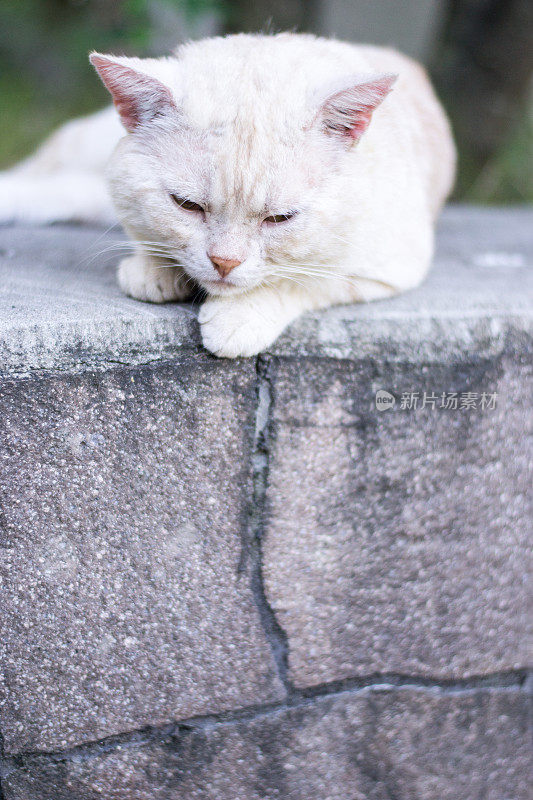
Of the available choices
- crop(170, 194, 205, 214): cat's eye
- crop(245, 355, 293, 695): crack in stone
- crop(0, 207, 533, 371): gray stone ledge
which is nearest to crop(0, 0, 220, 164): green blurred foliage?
crop(0, 207, 533, 371): gray stone ledge

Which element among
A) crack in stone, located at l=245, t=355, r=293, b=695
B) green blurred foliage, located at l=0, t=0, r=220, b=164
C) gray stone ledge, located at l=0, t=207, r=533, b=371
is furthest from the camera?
green blurred foliage, located at l=0, t=0, r=220, b=164

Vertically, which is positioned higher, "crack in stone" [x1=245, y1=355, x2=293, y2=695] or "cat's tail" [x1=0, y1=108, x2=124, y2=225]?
"cat's tail" [x1=0, y1=108, x2=124, y2=225]

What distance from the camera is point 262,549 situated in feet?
4.51

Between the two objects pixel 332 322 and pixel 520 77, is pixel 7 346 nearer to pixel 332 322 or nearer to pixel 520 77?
pixel 332 322

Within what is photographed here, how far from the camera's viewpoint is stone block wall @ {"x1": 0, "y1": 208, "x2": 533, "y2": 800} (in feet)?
4.05

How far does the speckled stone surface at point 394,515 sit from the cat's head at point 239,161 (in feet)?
0.77

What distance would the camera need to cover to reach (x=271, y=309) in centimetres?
131

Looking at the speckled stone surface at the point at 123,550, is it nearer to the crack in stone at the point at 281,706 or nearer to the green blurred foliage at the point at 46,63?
the crack in stone at the point at 281,706

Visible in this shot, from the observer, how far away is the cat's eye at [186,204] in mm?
1281

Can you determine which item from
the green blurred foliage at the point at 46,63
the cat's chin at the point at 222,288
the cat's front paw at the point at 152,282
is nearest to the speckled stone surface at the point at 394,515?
the cat's chin at the point at 222,288

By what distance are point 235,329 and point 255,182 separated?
260mm

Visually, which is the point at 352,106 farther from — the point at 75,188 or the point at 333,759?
the point at 333,759

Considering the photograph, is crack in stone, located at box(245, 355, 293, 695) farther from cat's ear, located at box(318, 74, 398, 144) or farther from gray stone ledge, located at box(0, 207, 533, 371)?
cat's ear, located at box(318, 74, 398, 144)

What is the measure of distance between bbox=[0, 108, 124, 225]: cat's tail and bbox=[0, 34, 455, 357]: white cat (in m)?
0.63
